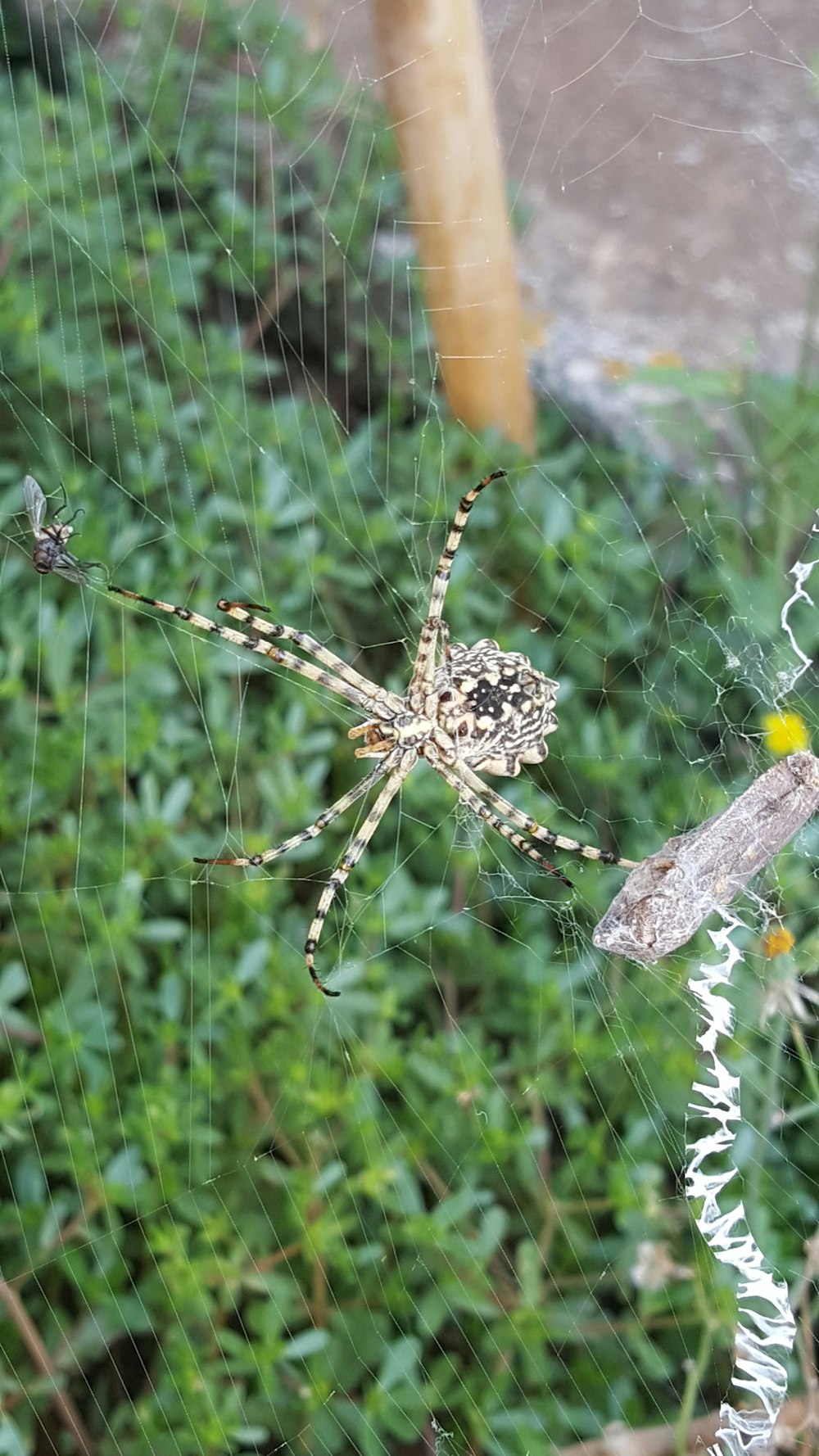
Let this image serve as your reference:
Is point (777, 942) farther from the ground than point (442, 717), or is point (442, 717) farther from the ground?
point (442, 717)

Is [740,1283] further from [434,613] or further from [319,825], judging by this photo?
[434,613]

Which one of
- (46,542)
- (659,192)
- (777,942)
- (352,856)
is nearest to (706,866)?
(777,942)

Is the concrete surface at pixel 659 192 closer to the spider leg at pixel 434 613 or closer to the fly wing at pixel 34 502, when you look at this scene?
the spider leg at pixel 434 613

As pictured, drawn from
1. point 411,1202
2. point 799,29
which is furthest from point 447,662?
point 799,29

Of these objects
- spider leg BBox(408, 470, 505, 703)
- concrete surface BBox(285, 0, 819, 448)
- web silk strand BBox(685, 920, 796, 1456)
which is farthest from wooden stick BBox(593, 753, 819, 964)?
concrete surface BBox(285, 0, 819, 448)

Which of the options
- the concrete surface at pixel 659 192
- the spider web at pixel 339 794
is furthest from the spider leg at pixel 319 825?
the concrete surface at pixel 659 192

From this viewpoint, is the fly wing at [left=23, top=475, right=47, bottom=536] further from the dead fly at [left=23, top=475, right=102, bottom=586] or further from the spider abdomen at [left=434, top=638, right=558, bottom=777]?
the spider abdomen at [left=434, top=638, right=558, bottom=777]
